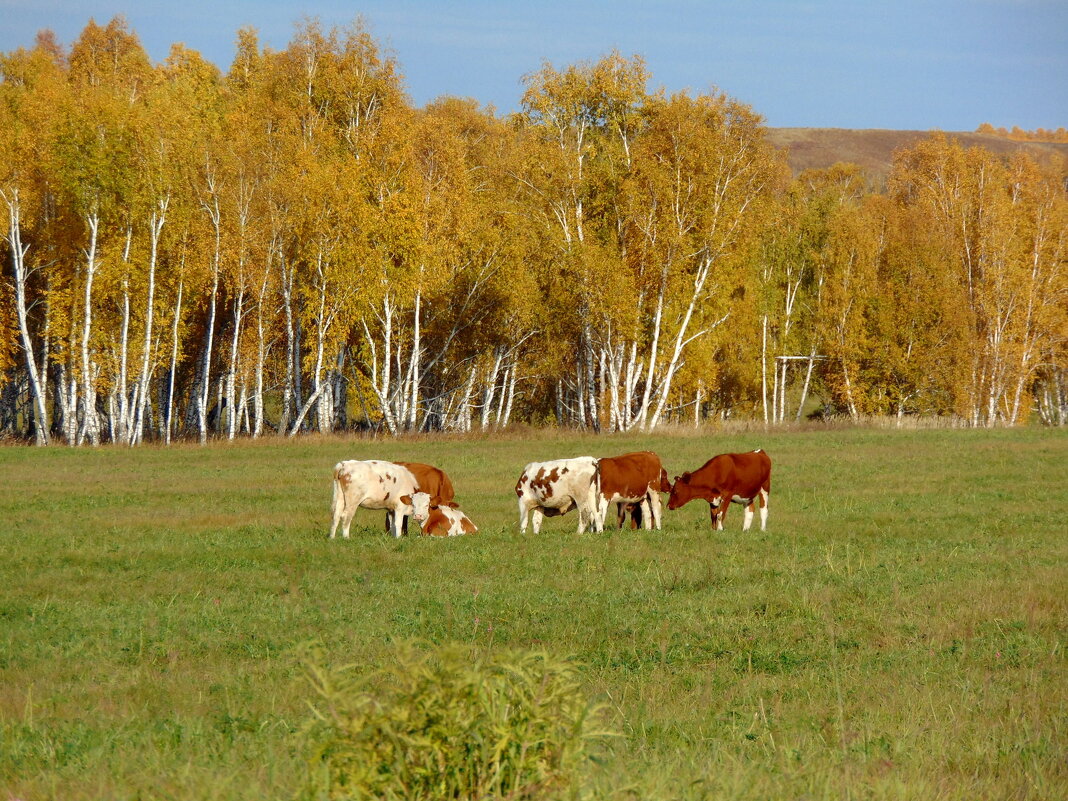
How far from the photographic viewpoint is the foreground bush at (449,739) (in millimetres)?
4887

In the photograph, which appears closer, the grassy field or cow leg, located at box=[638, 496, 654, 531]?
the grassy field

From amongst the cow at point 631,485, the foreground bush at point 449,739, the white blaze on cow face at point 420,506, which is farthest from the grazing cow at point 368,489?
the foreground bush at point 449,739

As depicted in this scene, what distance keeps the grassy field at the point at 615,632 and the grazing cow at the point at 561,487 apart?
0.87m

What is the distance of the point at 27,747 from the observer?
25.5 feet

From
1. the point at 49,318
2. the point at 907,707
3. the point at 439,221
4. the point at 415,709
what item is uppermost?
the point at 439,221

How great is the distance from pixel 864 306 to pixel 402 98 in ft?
106

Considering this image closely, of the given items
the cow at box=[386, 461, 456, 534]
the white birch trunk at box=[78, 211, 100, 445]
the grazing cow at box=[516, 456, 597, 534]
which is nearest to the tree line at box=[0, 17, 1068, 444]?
the white birch trunk at box=[78, 211, 100, 445]

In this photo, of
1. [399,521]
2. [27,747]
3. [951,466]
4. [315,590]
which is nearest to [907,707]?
[27,747]

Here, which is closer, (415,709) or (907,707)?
(415,709)

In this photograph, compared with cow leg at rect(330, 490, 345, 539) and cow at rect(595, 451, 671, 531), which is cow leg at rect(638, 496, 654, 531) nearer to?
cow at rect(595, 451, 671, 531)

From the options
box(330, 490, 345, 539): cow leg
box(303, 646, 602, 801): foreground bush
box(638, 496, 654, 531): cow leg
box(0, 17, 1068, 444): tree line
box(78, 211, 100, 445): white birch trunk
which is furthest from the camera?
box(0, 17, 1068, 444): tree line

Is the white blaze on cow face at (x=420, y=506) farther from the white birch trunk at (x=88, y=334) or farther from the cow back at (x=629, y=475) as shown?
the white birch trunk at (x=88, y=334)

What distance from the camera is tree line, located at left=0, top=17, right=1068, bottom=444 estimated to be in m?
47.2

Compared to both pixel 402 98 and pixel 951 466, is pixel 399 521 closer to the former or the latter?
pixel 951 466
